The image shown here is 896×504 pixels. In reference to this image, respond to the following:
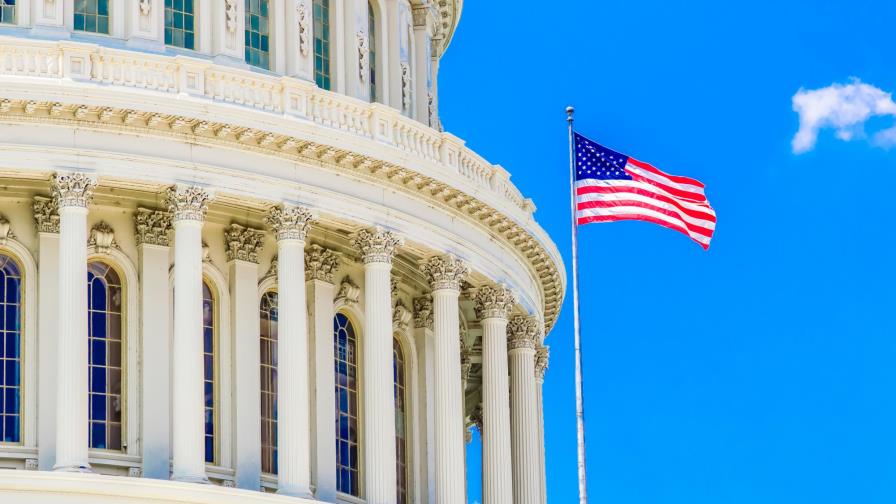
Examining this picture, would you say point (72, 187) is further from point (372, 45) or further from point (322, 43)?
point (372, 45)

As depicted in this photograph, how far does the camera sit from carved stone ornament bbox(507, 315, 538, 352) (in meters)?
74.4

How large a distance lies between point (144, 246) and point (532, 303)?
12307 mm

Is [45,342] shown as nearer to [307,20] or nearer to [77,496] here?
[77,496]

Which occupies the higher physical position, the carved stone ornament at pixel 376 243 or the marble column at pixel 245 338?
the carved stone ornament at pixel 376 243

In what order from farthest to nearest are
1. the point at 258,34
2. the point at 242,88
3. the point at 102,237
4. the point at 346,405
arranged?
the point at 258,34 → the point at 346,405 → the point at 242,88 → the point at 102,237

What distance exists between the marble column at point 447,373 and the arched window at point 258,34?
20.5 ft

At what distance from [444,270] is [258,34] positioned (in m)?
7.19

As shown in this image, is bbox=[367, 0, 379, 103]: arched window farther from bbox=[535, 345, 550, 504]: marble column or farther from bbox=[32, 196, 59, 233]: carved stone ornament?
bbox=[32, 196, 59, 233]: carved stone ornament

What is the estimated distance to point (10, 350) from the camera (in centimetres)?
6538

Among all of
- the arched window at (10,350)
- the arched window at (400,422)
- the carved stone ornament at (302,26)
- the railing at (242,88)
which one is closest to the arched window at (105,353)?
the arched window at (10,350)

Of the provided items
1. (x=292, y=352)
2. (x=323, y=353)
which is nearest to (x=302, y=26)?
(x=323, y=353)

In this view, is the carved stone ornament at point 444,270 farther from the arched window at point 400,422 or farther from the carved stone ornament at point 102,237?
the carved stone ornament at point 102,237

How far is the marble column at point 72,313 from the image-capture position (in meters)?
62.2

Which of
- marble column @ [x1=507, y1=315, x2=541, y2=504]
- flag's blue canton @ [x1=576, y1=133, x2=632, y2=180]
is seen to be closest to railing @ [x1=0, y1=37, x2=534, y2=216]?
→ marble column @ [x1=507, y1=315, x2=541, y2=504]
